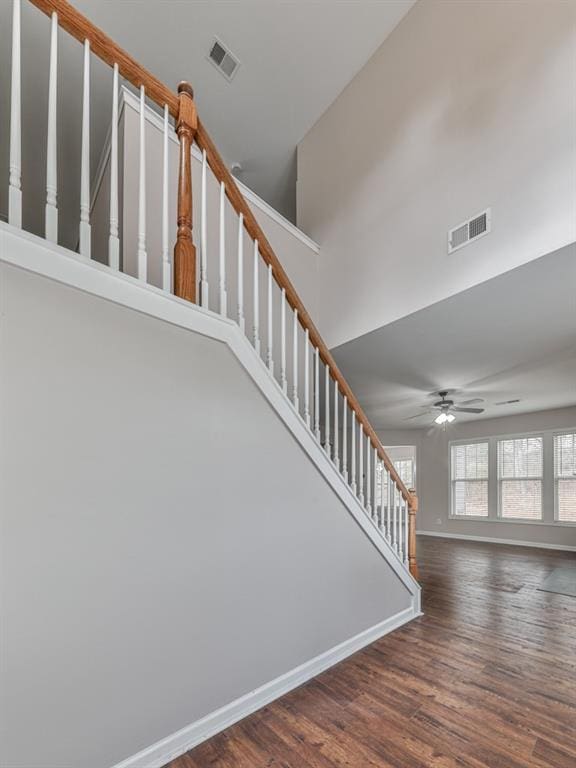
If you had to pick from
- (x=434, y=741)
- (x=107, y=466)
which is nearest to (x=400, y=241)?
(x=107, y=466)

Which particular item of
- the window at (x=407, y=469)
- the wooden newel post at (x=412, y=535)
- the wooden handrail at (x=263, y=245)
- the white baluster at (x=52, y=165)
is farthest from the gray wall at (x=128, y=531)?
the window at (x=407, y=469)

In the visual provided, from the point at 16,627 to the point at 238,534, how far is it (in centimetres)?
88

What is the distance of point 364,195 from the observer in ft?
12.0

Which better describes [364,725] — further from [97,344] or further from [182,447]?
[97,344]

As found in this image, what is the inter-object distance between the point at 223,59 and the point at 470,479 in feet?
25.2

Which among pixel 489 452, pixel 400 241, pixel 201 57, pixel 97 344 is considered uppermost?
pixel 201 57

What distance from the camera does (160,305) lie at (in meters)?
1.59

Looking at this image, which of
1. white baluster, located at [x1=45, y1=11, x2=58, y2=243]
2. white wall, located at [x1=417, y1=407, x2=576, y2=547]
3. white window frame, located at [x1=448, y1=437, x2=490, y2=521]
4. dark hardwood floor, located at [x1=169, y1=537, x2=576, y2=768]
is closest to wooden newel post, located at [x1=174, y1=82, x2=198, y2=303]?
white baluster, located at [x1=45, y1=11, x2=58, y2=243]

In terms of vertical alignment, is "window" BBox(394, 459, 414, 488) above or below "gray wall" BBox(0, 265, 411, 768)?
below

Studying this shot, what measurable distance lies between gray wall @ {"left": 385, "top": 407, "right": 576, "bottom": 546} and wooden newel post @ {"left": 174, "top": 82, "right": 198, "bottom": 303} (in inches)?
283

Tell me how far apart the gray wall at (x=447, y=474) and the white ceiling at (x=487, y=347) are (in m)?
0.96

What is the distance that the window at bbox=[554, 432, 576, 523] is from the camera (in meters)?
6.41

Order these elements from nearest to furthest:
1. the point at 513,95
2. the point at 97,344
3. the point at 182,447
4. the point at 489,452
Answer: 1. the point at 97,344
2. the point at 182,447
3. the point at 513,95
4. the point at 489,452

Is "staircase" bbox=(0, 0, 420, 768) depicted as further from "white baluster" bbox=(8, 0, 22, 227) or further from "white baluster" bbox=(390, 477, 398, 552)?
"white baluster" bbox=(390, 477, 398, 552)
